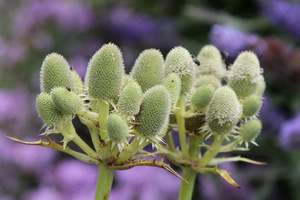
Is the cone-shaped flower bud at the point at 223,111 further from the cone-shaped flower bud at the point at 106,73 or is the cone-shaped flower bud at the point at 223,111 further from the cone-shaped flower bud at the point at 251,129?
the cone-shaped flower bud at the point at 106,73

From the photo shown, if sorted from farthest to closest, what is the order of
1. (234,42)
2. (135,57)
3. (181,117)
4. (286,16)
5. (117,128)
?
(135,57) < (286,16) < (234,42) < (181,117) < (117,128)

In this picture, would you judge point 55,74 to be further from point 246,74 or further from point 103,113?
point 246,74

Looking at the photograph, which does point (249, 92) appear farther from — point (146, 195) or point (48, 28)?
point (48, 28)

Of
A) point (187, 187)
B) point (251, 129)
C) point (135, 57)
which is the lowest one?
point (135, 57)

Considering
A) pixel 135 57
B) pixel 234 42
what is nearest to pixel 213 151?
pixel 234 42

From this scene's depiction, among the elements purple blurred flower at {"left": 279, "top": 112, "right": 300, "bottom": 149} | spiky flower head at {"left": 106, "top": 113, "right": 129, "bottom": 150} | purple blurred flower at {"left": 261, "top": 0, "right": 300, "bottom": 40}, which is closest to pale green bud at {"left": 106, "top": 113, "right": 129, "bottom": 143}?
spiky flower head at {"left": 106, "top": 113, "right": 129, "bottom": 150}

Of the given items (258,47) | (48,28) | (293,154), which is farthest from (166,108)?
(48,28)

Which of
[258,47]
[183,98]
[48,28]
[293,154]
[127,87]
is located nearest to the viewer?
[127,87]

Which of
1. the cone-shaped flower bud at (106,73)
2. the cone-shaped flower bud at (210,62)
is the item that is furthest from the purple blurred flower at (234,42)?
the cone-shaped flower bud at (106,73)
